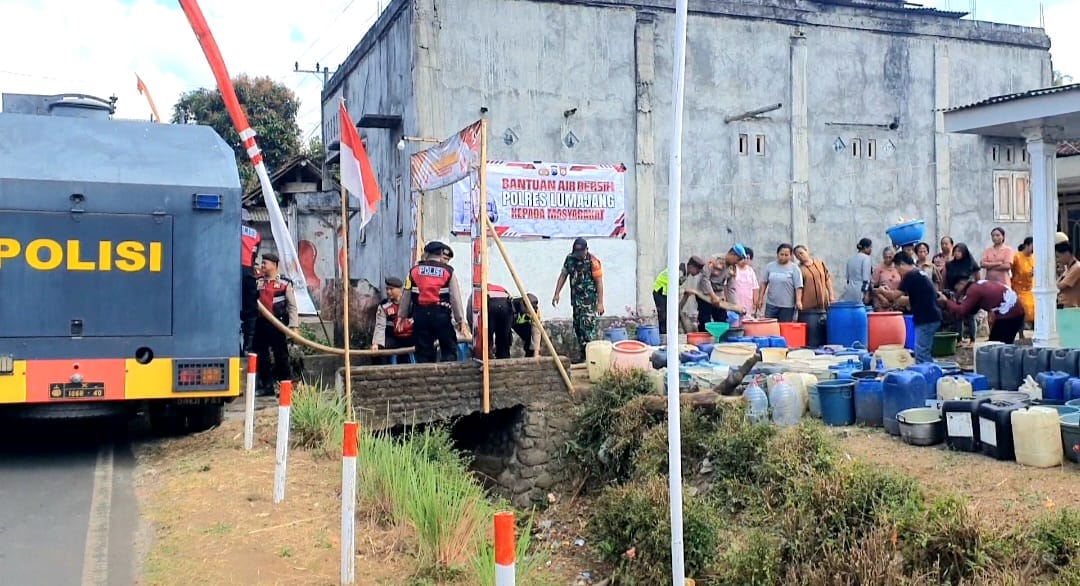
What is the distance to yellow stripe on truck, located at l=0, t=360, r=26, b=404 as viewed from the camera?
279 inches

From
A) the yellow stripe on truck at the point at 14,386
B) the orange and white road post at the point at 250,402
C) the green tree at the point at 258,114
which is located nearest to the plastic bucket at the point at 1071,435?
the orange and white road post at the point at 250,402

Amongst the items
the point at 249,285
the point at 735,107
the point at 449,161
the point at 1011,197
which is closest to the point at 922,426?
the point at 449,161

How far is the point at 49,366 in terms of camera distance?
23.7 ft

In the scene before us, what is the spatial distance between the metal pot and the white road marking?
20.5 ft

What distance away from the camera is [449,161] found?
11.0m

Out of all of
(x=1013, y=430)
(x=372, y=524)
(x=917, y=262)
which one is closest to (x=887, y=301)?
(x=917, y=262)

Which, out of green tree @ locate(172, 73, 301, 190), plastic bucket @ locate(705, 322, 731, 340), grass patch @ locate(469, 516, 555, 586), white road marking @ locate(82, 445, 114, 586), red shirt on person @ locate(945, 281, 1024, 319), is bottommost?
grass patch @ locate(469, 516, 555, 586)

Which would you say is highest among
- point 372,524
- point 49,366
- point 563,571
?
point 49,366

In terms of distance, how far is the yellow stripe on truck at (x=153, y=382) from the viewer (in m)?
7.43

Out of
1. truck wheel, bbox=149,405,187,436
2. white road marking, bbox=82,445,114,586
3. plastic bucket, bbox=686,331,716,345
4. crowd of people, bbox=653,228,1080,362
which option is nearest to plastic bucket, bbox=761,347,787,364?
plastic bucket, bbox=686,331,716,345

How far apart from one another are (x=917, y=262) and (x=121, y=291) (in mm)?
10190

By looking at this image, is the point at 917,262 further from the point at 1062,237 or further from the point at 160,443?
the point at 160,443

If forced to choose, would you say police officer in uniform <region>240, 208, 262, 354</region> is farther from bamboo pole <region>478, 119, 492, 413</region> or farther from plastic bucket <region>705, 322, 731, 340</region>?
plastic bucket <region>705, 322, 731, 340</region>

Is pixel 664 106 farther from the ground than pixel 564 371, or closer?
farther from the ground
